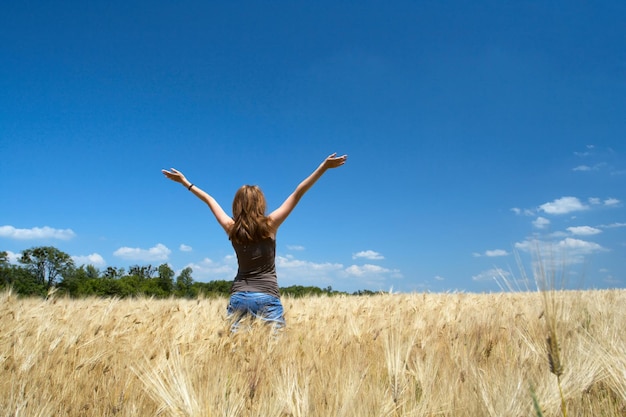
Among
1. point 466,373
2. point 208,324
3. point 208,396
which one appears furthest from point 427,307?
point 208,396

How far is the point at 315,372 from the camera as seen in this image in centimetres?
186

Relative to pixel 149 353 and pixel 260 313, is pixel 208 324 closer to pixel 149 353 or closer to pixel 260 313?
pixel 260 313

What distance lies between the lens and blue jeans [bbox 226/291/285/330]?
11.9ft

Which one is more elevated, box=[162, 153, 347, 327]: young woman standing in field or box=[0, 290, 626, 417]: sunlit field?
box=[162, 153, 347, 327]: young woman standing in field

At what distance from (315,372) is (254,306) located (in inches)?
73.7

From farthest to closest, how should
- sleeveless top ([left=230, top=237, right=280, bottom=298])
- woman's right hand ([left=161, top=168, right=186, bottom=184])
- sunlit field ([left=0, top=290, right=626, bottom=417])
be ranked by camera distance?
woman's right hand ([left=161, top=168, right=186, bottom=184])
sleeveless top ([left=230, top=237, right=280, bottom=298])
sunlit field ([left=0, top=290, right=626, bottom=417])

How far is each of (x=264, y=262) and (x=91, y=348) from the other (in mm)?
1600

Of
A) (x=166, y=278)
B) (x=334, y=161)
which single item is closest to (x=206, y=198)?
(x=334, y=161)

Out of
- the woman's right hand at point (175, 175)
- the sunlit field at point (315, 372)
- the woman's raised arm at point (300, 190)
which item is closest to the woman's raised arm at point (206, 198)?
the woman's right hand at point (175, 175)

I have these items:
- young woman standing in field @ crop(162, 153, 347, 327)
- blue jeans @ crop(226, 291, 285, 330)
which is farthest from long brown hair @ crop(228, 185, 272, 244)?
blue jeans @ crop(226, 291, 285, 330)

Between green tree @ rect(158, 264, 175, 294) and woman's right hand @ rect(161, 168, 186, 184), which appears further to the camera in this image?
green tree @ rect(158, 264, 175, 294)

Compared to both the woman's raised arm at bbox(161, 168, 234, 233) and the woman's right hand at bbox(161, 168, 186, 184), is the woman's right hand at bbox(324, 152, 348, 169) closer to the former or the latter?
the woman's raised arm at bbox(161, 168, 234, 233)

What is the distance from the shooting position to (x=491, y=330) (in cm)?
306

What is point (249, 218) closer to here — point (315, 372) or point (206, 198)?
point (206, 198)
